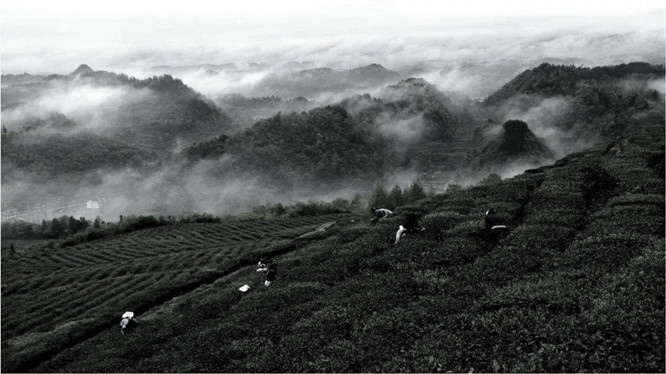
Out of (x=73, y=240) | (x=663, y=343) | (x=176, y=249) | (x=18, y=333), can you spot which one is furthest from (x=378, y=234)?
(x=73, y=240)

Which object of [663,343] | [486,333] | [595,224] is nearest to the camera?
[663,343]

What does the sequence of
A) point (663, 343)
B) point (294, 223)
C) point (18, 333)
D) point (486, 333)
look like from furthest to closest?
point (294, 223) < point (18, 333) < point (486, 333) < point (663, 343)

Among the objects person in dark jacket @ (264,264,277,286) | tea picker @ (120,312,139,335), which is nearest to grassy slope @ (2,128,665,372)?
person in dark jacket @ (264,264,277,286)

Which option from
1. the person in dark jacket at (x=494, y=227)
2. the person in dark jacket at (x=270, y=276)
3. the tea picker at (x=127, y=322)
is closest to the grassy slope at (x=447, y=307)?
the person in dark jacket at (x=270, y=276)

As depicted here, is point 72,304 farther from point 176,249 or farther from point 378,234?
point 176,249

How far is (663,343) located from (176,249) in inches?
4440

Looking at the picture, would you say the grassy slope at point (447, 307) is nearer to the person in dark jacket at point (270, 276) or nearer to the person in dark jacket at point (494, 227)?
the person in dark jacket at point (270, 276)

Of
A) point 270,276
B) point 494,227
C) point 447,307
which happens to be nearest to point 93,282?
point 270,276

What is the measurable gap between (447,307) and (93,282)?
2656 inches

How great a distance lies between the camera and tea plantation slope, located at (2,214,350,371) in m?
47.2

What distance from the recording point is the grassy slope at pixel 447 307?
19.9 m

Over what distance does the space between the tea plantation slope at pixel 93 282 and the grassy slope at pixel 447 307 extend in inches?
37.9

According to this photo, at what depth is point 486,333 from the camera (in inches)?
853

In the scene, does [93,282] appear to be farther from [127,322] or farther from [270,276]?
[270,276]
